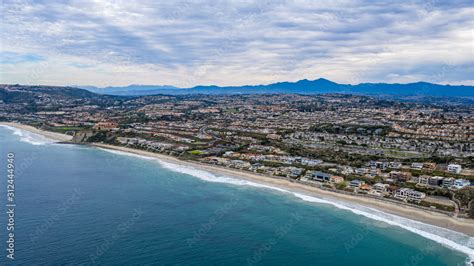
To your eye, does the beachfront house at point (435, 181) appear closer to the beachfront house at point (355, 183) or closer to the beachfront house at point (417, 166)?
the beachfront house at point (355, 183)

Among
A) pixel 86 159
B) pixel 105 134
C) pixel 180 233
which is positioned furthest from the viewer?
pixel 105 134

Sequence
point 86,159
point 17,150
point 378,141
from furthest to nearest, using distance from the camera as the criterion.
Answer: point 378,141 < point 17,150 < point 86,159

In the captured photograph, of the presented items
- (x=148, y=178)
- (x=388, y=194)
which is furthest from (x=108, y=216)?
(x=388, y=194)

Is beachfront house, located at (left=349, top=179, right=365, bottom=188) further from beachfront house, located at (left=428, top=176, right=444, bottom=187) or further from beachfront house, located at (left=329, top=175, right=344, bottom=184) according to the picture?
beachfront house, located at (left=428, top=176, right=444, bottom=187)

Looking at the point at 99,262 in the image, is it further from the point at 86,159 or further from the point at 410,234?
the point at 86,159

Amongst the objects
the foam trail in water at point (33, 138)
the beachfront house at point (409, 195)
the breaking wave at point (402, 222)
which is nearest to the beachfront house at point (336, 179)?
the breaking wave at point (402, 222)

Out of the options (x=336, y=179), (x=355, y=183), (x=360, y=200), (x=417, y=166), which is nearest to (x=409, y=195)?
(x=360, y=200)

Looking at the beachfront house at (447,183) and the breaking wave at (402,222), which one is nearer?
the breaking wave at (402,222)

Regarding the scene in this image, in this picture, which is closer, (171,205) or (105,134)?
(171,205)
